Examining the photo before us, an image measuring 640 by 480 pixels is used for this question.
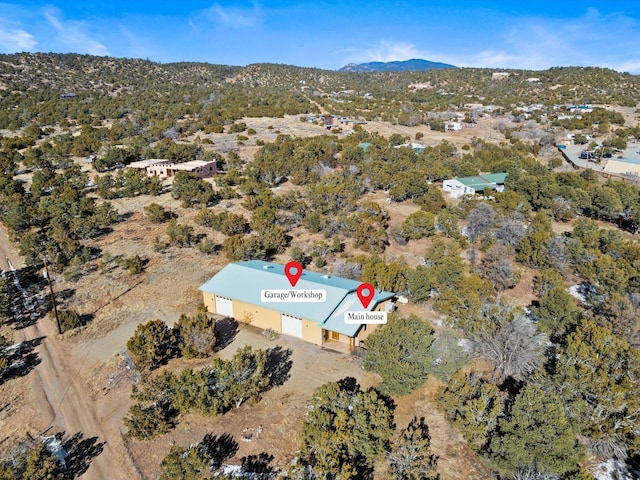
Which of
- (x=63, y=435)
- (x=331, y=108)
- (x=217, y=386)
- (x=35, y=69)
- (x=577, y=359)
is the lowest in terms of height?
(x=63, y=435)

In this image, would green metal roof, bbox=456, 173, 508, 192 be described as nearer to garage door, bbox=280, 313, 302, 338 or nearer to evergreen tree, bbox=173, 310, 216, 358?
garage door, bbox=280, 313, 302, 338

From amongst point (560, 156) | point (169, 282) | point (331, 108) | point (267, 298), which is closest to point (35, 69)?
point (331, 108)

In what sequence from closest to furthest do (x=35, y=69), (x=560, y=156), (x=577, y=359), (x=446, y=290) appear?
1. (x=577, y=359)
2. (x=446, y=290)
3. (x=560, y=156)
4. (x=35, y=69)

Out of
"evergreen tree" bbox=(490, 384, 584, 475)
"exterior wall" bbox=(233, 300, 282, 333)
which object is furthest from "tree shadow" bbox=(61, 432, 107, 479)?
"evergreen tree" bbox=(490, 384, 584, 475)

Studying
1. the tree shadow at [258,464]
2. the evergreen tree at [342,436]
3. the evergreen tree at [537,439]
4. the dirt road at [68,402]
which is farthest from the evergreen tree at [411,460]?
the dirt road at [68,402]

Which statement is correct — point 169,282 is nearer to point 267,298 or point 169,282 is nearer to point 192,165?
point 267,298
